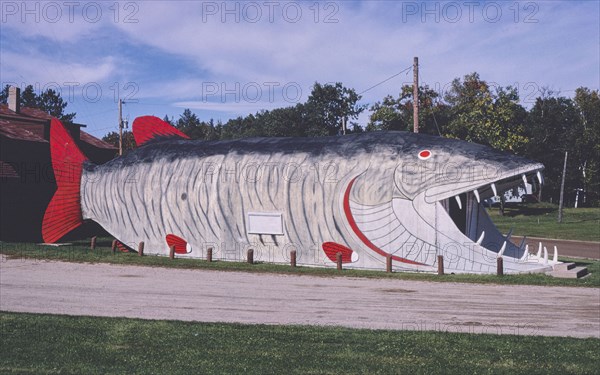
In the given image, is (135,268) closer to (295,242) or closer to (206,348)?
(295,242)

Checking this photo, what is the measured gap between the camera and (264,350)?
362 inches

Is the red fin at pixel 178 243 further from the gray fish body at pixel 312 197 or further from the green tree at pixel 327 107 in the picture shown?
the green tree at pixel 327 107

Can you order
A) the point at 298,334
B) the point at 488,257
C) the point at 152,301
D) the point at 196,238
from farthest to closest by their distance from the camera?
the point at 196,238 → the point at 488,257 → the point at 152,301 → the point at 298,334

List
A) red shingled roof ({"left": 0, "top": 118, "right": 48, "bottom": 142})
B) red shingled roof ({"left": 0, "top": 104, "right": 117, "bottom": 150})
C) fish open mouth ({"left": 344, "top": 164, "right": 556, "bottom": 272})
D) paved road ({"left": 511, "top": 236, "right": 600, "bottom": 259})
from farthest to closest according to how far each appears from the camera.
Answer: red shingled roof ({"left": 0, "top": 104, "right": 117, "bottom": 150}), red shingled roof ({"left": 0, "top": 118, "right": 48, "bottom": 142}), paved road ({"left": 511, "top": 236, "right": 600, "bottom": 259}), fish open mouth ({"left": 344, "top": 164, "right": 556, "bottom": 272})

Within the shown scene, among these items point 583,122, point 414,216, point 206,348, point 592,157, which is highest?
point 583,122

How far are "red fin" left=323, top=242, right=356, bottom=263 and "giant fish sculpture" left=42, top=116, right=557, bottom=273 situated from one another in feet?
0.12

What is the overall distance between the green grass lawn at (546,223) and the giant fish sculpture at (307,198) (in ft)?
59.7

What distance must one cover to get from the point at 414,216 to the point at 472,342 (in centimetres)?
941

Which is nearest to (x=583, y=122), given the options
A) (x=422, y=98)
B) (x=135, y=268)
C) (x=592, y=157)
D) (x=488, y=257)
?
(x=592, y=157)

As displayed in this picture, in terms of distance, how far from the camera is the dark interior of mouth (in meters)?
19.8

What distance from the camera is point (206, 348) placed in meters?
9.28

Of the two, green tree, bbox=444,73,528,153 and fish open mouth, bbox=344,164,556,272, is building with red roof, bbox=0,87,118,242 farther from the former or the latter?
green tree, bbox=444,73,528,153

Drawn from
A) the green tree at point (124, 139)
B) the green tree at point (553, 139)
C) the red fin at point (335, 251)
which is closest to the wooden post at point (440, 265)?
the red fin at point (335, 251)

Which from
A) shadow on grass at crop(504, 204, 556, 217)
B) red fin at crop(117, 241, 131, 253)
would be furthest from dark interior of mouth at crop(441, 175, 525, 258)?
shadow on grass at crop(504, 204, 556, 217)
